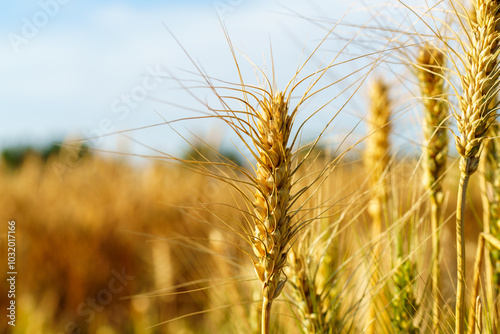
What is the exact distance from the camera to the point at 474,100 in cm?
74

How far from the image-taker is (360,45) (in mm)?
1073

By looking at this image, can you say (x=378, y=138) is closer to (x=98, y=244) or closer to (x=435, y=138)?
(x=435, y=138)

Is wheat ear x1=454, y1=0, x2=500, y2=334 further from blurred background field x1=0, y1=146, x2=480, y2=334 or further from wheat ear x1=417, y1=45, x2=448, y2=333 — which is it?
blurred background field x1=0, y1=146, x2=480, y2=334

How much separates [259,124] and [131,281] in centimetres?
422

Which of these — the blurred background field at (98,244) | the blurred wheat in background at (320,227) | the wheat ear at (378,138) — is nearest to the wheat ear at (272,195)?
the blurred wheat in background at (320,227)

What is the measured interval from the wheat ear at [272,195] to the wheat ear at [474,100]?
0.27 metres

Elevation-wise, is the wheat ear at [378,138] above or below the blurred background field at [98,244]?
A: above

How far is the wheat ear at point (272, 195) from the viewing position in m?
0.69

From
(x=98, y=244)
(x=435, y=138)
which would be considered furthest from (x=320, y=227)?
(x=98, y=244)

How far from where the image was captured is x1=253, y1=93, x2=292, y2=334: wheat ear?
694 millimetres

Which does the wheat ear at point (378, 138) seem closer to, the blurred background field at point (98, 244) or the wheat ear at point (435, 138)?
the wheat ear at point (435, 138)

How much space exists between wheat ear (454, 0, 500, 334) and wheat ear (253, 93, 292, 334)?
10.7 inches

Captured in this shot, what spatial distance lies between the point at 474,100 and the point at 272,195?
361 millimetres

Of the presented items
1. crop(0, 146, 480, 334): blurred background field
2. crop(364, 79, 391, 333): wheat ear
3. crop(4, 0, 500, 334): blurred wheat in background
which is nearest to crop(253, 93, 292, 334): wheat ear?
crop(4, 0, 500, 334): blurred wheat in background
